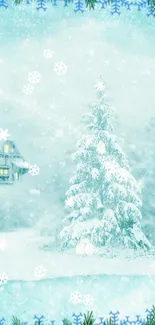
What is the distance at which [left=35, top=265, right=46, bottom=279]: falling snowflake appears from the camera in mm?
2662

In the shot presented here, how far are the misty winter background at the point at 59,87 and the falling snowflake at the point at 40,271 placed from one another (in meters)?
0.25

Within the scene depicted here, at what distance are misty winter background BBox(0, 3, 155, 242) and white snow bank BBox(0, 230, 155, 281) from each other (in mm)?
109

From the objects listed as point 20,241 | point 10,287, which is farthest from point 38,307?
point 20,241

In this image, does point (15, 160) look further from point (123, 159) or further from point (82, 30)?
point (82, 30)

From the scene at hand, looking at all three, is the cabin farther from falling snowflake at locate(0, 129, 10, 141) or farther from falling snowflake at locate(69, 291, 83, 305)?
falling snowflake at locate(69, 291, 83, 305)

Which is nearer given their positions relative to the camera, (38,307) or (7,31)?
(38,307)

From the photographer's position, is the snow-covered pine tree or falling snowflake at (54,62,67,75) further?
falling snowflake at (54,62,67,75)

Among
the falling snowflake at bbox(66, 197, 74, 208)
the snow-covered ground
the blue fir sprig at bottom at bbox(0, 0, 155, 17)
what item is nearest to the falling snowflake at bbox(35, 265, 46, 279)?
the snow-covered ground

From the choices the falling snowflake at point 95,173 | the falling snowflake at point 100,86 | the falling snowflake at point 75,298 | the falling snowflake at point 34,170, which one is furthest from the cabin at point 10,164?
the falling snowflake at point 75,298

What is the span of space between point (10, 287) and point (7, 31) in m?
1.89

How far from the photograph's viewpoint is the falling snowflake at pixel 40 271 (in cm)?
266

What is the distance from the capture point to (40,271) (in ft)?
8.76

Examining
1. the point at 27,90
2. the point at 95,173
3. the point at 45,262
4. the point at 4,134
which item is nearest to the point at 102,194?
the point at 95,173

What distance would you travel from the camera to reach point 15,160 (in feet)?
9.24
